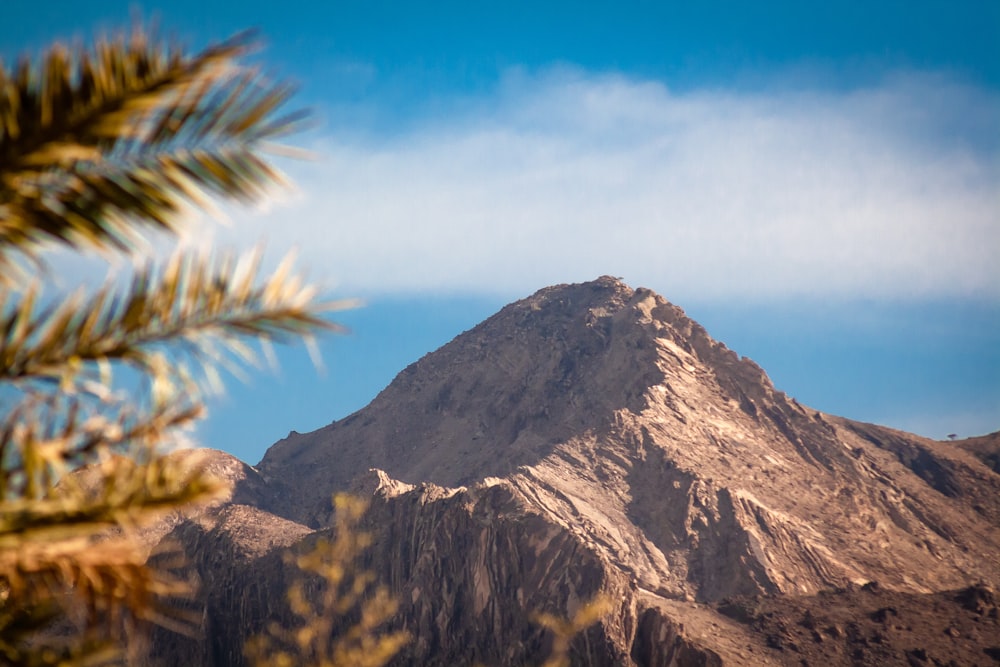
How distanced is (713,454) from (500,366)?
31409 mm

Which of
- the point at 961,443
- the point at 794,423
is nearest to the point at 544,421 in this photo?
the point at 794,423

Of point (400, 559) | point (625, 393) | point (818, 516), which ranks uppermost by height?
point (625, 393)

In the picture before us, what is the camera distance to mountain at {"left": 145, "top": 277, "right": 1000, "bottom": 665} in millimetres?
63344

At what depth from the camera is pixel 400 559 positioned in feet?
242

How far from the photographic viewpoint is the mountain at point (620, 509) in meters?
63.3

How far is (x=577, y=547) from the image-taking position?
215 ft

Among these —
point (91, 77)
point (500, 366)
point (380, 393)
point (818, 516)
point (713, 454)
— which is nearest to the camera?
point (91, 77)

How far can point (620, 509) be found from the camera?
88.8 metres

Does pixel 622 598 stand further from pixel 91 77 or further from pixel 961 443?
pixel 961 443

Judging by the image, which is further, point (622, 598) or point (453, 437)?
point (453, 437)

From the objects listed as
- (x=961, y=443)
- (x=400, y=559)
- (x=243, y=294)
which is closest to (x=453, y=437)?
(x=400, y=559)

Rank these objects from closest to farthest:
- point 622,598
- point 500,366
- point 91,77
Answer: point 91,77 → point 622,598 → point 500,366

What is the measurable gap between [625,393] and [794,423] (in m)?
17.9

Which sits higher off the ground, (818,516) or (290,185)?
(818,516)
